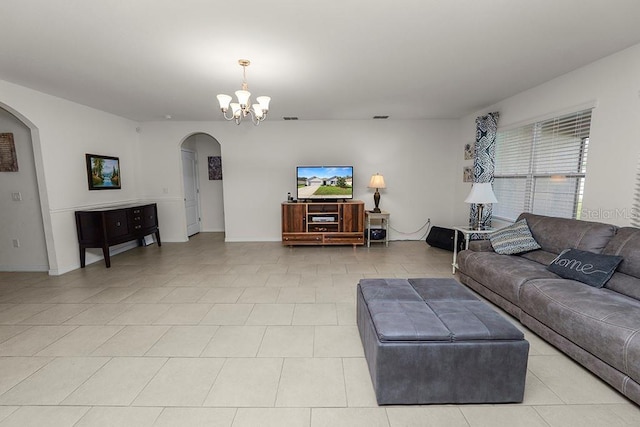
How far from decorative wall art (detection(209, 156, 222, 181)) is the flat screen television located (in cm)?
244

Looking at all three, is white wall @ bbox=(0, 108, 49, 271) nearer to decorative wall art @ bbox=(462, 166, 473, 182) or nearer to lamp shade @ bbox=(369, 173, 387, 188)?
lamp shade @ bbox=(369, 173, 387, 188)

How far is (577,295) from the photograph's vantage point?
7.00ft

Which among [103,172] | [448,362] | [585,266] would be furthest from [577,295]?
[103,172]

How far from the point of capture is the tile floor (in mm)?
1641

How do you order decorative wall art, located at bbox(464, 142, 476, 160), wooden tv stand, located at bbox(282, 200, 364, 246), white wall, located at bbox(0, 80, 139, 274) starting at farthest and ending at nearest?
wooden tv stand, located at bbox(282, 200, 364, 246), decorative wall art, located at bbox(464, 142, 476, 160), white wall, located at bbox(0, 80, 139, 274)

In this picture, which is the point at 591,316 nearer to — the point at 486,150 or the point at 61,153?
the point at 486,150

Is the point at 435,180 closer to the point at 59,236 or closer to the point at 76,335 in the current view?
the point at 76,335

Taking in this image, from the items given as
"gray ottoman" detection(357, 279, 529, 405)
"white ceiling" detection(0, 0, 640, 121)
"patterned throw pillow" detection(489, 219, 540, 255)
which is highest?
"white ceiling" detection(0, 0, 640, 121)

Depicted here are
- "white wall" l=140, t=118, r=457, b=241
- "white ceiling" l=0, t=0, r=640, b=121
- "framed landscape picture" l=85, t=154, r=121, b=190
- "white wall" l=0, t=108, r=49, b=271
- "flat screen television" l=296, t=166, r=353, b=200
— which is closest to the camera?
"white ceiling" l=0, t=0, r=640, b=121

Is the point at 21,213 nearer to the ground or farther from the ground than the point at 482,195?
nearer to the ground

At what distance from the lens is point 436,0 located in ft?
6.27

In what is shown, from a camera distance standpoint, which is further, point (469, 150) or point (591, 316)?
point (469, 150)

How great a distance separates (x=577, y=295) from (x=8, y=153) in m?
6.80

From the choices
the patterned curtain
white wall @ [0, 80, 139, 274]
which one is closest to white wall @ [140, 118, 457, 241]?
white wall @ [0, 80, 139, 274]
